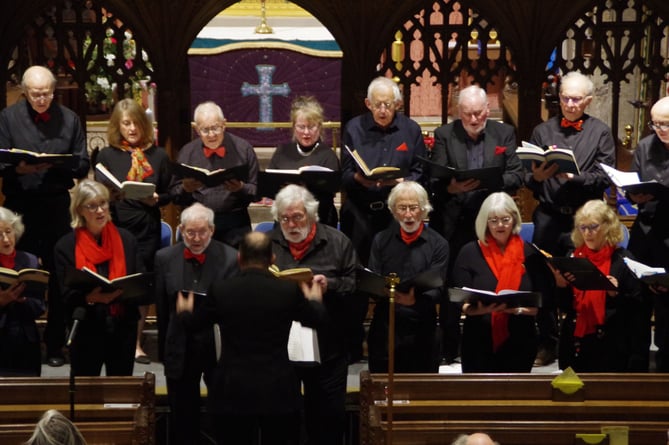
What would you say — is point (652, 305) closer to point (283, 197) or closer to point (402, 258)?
point (402, 258)

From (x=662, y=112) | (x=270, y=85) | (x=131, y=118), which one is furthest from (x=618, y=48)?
(x=270, y=85)

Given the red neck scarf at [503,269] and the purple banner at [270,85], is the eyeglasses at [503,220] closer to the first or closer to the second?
the red neck scarf at [503,269]

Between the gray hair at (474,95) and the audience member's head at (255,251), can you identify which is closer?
the audience member's head at (255,251)

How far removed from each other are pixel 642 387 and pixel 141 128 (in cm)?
Answer: 334

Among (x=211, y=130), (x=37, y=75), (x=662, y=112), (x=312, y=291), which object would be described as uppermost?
(x=37, y=75)

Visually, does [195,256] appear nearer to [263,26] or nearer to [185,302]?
[185,302]

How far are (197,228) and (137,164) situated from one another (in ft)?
3.61

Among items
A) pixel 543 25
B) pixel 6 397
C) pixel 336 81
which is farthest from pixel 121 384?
pixel 336 81

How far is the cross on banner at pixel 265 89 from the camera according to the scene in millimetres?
11195

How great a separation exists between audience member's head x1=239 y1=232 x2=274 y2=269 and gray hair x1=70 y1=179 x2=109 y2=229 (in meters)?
1.34

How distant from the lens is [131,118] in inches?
289

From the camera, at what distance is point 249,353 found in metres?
5.69

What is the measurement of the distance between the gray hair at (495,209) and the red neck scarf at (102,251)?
2.02 m

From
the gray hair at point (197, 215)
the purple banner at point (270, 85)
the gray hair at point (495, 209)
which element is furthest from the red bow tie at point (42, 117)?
the purple banner at point (270, 85)
